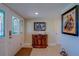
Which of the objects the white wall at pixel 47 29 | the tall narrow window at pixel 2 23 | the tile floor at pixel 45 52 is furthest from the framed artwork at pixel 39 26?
the tall narrow window at pixel 2 23

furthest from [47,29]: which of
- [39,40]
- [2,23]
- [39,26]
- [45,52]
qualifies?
[2,23]

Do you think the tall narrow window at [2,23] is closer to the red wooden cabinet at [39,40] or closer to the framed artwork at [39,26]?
the red wooden cabinet at [39,40]

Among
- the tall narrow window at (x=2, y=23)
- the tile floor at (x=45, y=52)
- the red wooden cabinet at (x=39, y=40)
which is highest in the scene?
the tall narrow window at (x=2, y=23)

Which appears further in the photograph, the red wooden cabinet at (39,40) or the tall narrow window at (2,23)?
the red wooden cabinet at (39,40)

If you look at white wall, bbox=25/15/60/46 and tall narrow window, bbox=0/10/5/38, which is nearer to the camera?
tall narrow window, bbox=0/10/5/38

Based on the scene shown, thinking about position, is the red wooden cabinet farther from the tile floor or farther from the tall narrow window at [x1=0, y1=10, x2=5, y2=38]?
the tall narrow window at [x1=0, y1=10, x2=5, y2=38]

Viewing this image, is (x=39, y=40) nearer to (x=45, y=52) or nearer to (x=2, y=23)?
(x=45, y=52)

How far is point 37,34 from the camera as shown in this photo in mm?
7355

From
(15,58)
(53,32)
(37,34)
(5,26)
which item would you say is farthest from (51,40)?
(15,58)

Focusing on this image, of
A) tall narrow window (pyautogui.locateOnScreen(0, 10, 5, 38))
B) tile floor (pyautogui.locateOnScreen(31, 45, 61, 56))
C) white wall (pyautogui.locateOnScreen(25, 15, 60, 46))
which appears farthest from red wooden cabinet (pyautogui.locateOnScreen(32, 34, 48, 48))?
tall narrow window (pyautogui.locateOnScreen(0, 10, 5, 38))

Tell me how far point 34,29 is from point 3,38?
4373mm

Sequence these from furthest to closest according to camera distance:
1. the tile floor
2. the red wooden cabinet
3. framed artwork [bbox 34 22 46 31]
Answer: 1. framed artwork [bbox 34 22 46 31]
2. the red wooden cabinet
3. the tile floor

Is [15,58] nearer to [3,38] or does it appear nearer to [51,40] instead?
[3,38]

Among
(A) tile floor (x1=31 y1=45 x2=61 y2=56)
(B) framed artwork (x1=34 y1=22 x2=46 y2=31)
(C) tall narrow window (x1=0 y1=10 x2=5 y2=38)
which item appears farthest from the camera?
(B) framed artwork (x1=34 y1=22 x2=46 y2=31)
